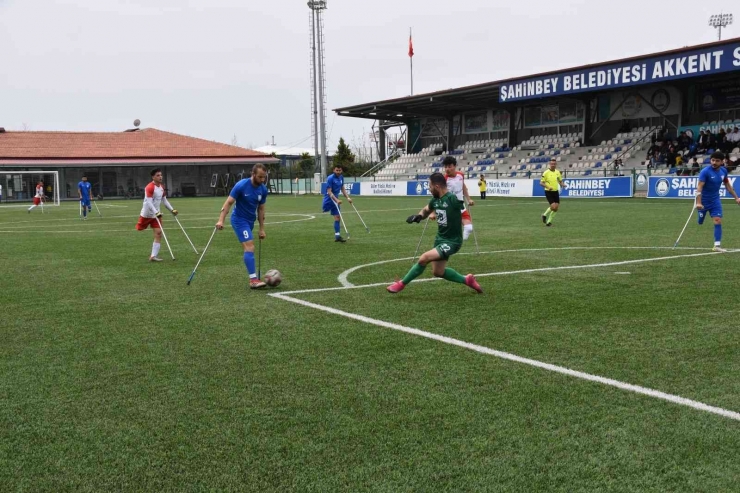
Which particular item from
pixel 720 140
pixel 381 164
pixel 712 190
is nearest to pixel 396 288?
pixel 712 190

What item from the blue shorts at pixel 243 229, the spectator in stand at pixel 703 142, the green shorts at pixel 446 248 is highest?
the spectator in stand at pixel 703 142

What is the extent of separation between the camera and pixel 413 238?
18.4 meters

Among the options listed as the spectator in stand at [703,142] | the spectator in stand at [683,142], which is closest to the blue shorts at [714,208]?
the spectator in stand at [703,142]

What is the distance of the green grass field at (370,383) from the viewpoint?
A: 161 inches

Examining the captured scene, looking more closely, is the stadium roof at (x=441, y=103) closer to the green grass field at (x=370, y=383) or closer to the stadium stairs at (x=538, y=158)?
the stadium stairs at (x=538, y=158)

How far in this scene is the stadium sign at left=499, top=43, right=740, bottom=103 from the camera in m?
37.4

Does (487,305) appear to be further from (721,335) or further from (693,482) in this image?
(693,482)

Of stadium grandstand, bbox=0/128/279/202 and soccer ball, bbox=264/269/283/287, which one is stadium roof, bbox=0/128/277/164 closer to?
stadium grandstand, bbox=0/128/279/202

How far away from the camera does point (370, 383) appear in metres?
5.69

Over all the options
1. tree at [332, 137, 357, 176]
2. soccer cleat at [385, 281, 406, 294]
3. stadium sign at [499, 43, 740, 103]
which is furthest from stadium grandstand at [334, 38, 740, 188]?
soccer cleat at [385, 281, 406, 294]

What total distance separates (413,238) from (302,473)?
1449 cm

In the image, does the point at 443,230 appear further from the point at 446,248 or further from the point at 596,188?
the point at 596,188

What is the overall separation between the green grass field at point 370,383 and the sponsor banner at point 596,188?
27.0m

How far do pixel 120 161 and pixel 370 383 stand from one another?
208 feet
